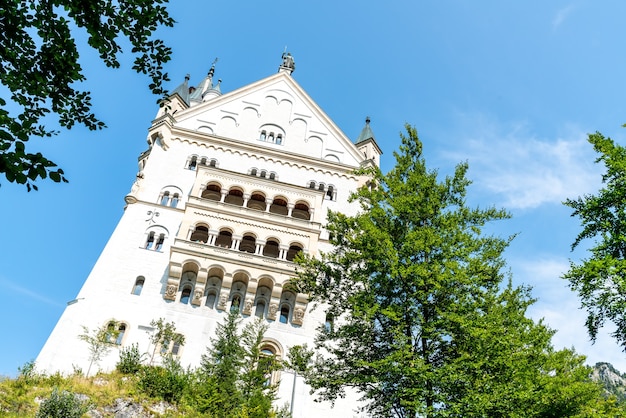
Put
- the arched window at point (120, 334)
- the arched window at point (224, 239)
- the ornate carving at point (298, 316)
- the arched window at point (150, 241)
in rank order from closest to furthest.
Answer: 1. the arched window at point (120, 334)
2. the ornate carving at point (298, 316)
3. the arched window at point (150, 241)
4. the arched window at point (224, 239)

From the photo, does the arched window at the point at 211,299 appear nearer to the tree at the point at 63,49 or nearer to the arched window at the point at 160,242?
the arched window at the point at 160,242

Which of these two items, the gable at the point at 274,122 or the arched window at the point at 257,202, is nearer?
the arched window at the point at 257,202

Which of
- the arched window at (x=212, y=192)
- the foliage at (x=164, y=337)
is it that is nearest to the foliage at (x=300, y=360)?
the foliage at (x=164, y=337)

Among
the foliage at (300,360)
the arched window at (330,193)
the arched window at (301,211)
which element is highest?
the arched window at (330,193)

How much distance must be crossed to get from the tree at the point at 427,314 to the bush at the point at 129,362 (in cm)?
1380

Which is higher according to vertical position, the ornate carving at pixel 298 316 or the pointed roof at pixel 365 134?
the pointed roof at pixel 365 134

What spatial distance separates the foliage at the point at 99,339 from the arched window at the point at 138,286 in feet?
8.04

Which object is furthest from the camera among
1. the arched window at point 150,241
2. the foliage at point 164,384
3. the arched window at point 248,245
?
the arched window at point 248,245

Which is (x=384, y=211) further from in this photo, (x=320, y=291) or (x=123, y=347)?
(x=123, y=347)

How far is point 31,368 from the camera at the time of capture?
24.1 m

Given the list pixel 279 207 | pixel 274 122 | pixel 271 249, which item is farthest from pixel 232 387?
pixel 274 122

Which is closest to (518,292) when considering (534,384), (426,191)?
(534,384)

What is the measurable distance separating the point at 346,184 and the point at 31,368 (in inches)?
974

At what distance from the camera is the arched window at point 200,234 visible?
110 ft
